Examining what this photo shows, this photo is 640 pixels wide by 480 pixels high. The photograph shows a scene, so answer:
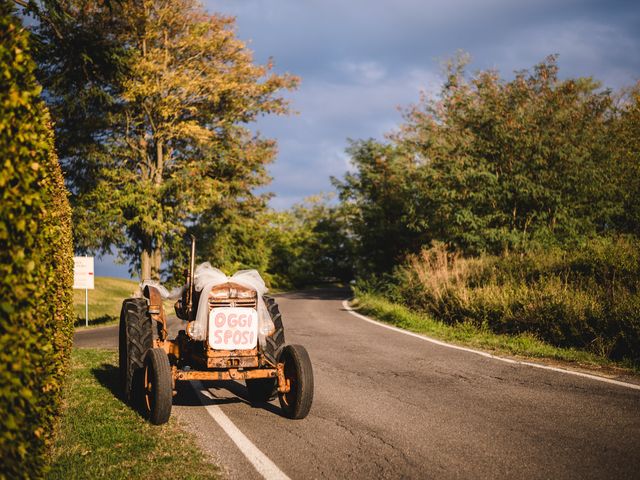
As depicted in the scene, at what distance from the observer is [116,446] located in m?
4.68

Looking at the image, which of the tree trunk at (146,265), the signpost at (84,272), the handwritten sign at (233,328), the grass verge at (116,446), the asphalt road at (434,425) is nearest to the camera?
the grass verge at (116,446)

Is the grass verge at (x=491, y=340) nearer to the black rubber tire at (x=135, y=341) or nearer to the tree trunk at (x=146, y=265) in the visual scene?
the black rubber tire at (x=135, y=341)

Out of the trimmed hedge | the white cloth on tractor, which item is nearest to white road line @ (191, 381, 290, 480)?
the white cloth on tractor

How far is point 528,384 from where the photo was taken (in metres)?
7.02

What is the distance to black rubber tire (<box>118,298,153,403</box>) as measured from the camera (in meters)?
6.14

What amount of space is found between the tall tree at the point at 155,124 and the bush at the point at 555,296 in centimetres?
1157

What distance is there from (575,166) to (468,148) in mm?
4008

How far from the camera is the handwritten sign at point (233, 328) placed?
18.1 feet

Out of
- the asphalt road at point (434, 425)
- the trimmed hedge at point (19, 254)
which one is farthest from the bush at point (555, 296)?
the trimmed hedge at point (19, 254)

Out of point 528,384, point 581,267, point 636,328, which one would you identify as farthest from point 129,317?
point 581,267

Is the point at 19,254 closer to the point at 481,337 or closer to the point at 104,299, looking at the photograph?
the point at 481,337

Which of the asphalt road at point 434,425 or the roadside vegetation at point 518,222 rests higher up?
the roadside vegetation at point 518,222

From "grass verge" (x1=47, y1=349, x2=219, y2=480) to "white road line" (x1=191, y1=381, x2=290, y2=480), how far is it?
378 millimetres

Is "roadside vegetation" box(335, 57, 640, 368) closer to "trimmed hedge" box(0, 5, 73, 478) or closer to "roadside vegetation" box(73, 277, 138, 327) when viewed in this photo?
"trimmed hedge" box(0, 5, 73, 478)
